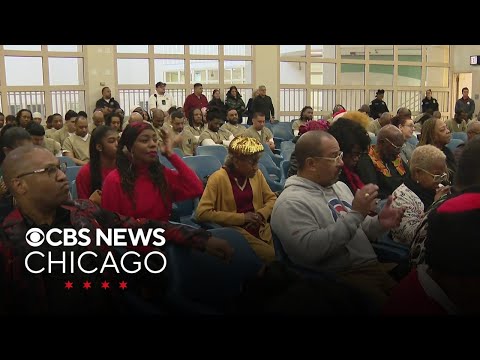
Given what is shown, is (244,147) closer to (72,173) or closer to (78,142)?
(72,173)

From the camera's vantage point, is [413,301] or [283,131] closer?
[413,301]

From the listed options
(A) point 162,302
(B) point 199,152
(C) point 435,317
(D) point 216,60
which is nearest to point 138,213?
(A) point 162,302

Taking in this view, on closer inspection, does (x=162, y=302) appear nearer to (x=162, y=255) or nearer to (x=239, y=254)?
(x=162, y=255)

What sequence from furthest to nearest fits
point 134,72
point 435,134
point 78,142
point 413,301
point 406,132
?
point 134,72
point 406,132
point 78,142
point 435,134
point 413,301

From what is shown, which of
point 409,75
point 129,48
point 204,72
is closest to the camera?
point 129,48

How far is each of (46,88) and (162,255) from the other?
17.2 feet

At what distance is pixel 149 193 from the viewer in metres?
2.84

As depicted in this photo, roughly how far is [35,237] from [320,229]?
3.77 feet

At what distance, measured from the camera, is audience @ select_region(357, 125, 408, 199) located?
11.2 feet

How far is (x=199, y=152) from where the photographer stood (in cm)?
515

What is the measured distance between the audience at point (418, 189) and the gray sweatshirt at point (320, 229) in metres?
0.35

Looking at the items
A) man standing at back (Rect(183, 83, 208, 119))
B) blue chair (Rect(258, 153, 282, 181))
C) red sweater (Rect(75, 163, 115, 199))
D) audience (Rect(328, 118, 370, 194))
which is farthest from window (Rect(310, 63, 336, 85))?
red sweater (Rect(75, 163, 115, 199))

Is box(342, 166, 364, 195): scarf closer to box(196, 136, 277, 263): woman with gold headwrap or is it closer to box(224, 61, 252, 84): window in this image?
box(196, 136, 277, 263): woman with gold headwrap

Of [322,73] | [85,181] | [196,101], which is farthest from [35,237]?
[322,73]
